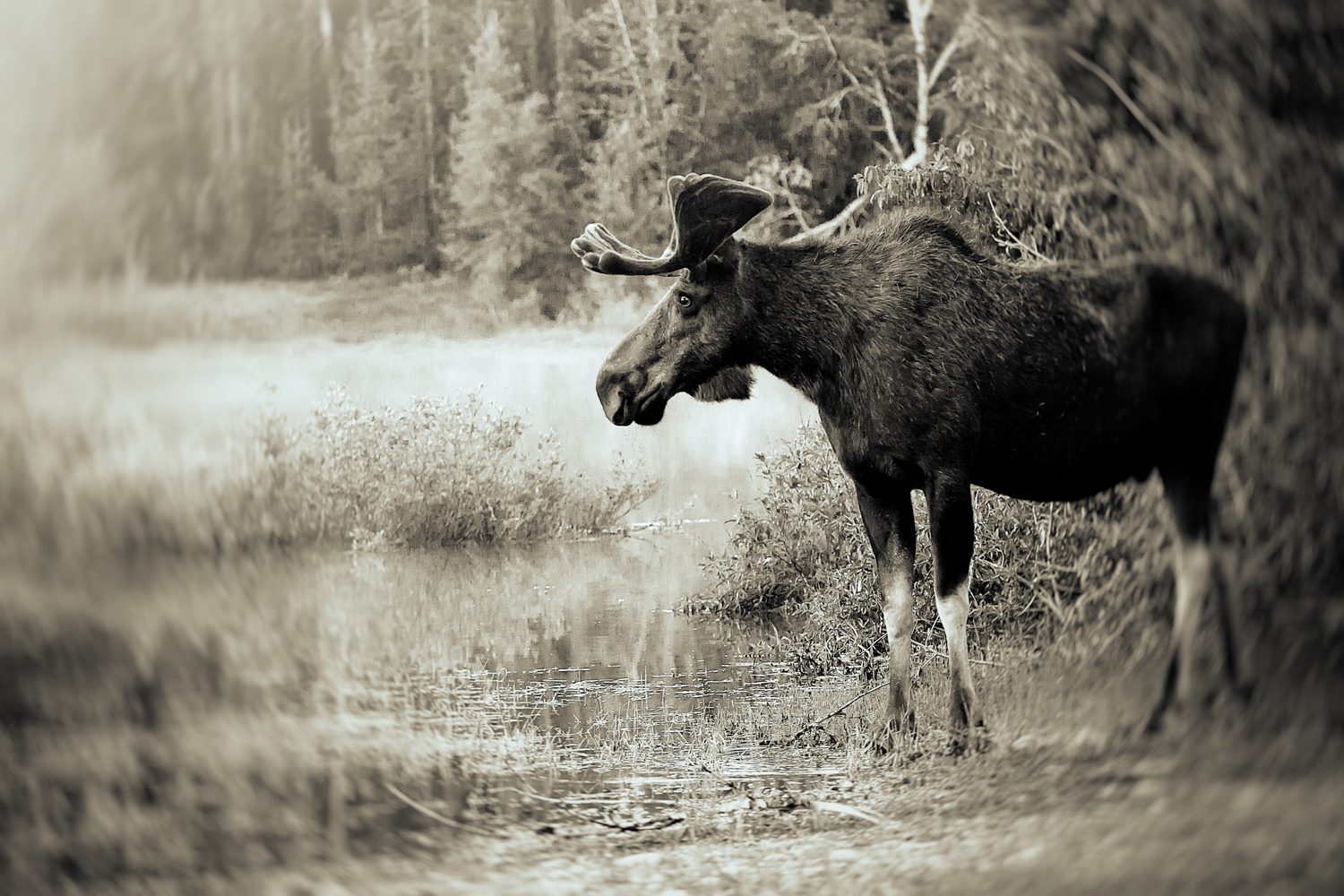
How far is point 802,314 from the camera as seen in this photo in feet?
12.2

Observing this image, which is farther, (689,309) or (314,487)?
(314,487)

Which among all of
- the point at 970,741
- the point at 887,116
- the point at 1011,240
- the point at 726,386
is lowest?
the point at 970,741

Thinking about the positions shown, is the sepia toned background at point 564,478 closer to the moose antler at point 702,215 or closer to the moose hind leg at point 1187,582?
the moose hind leg at point 1187,582

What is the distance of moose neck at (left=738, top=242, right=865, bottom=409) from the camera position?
12.1 feet

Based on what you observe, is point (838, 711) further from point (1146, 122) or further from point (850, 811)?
point (1146, 122)

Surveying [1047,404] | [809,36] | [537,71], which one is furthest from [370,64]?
[1047,404]

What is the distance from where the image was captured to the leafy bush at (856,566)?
3.98m

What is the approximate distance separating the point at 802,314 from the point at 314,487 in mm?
2159

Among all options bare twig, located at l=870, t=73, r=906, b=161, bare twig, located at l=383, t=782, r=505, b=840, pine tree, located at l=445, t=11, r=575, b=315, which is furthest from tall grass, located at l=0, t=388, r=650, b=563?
bare twig, located at l=870, t=73, r=906, b=161

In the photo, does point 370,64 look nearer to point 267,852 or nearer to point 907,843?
point 267,852

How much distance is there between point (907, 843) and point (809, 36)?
319 centimetres

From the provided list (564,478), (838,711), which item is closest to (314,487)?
(564,478)

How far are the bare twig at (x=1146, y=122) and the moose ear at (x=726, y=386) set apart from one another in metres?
1.44

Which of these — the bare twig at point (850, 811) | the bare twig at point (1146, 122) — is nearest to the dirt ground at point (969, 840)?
the bare twig at point (850, 811)
